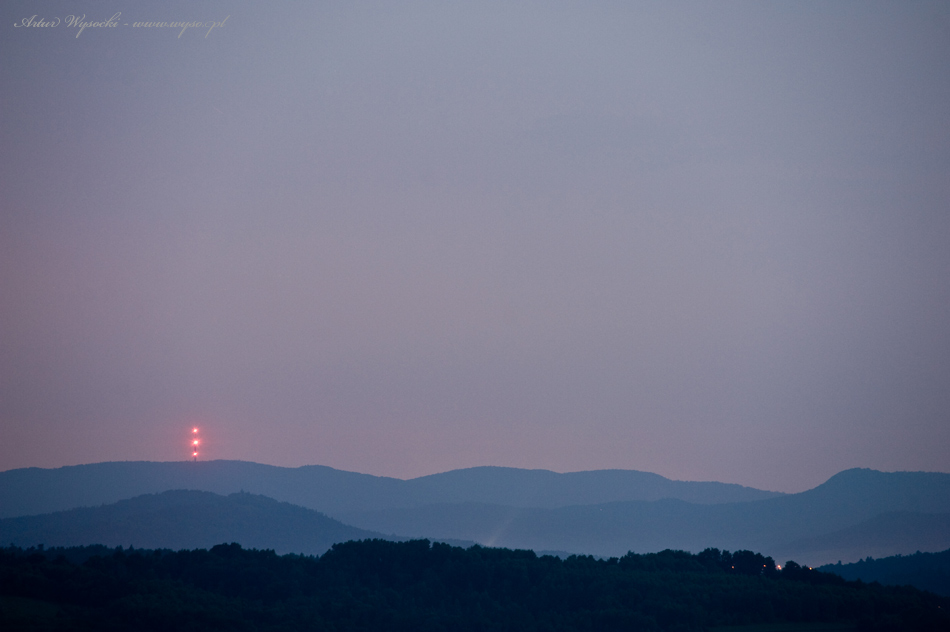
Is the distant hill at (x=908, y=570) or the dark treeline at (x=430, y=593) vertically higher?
the dark treeline at (x=430, y=593)

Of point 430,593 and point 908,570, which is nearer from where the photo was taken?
point 430,593

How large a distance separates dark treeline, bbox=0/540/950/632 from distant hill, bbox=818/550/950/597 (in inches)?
2083

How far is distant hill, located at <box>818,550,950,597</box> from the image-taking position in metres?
124

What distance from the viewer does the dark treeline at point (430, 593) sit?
6031cm

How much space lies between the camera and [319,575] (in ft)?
253

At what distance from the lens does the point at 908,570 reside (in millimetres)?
133750

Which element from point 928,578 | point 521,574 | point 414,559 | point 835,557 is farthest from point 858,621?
point 835,557

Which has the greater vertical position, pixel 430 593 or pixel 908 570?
pixel 430 593

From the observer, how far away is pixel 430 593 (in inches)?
2881

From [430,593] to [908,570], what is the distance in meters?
94.2

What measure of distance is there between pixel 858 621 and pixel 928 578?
2745 inches

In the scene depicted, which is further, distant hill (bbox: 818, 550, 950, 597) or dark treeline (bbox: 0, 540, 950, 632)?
distant hill (bbox: 818, 550, 950, 597)

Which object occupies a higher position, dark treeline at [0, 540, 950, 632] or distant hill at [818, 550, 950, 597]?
dark treeline at [0, 540, 950, 632]

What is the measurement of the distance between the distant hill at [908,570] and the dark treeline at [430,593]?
174 ft
